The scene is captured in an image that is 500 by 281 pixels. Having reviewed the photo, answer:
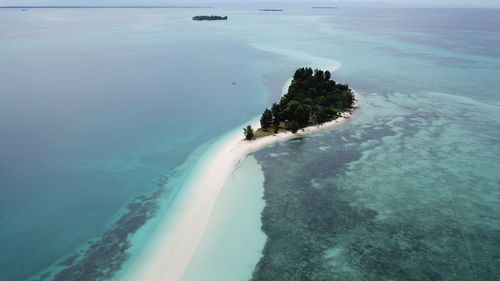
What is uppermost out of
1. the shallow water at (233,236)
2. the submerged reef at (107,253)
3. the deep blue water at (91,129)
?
the deep blue water at (91,129)

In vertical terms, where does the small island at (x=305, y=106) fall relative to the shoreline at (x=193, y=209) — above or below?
above

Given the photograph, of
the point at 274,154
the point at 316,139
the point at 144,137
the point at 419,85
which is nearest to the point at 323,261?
the point at 274,154

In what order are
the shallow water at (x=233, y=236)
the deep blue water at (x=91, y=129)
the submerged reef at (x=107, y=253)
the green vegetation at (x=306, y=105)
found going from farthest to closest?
the green vegetation at (x=306, y=105), the deep blue water at (x=91, y=129), the shallow water at (x=233, y=236), the submerged reef at (x=107, y=253)

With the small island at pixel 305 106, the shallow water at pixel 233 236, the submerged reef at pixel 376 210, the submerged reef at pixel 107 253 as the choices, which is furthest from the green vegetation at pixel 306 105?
the submerged reef at pixel 107 253

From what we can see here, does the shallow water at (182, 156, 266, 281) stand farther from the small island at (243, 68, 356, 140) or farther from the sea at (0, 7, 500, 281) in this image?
the small island at (243, 68, 356, 140)

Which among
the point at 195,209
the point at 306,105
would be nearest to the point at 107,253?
the point at 195,209

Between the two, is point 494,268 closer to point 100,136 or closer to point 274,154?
point 274,154

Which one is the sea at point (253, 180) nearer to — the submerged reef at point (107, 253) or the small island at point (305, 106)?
the submerged reef at point (107, 253)

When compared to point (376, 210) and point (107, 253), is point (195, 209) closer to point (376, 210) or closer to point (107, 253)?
point (107, 253)
